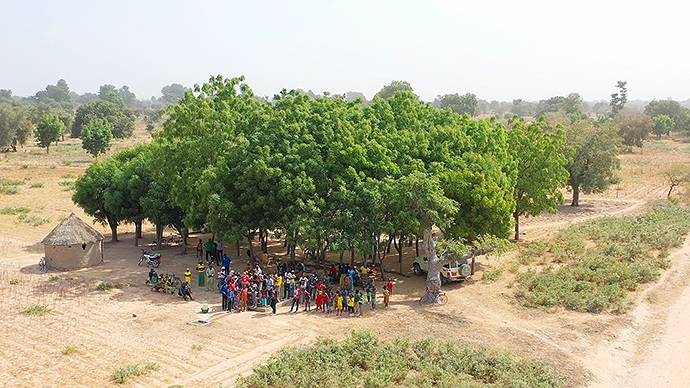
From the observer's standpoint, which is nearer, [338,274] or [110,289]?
[110,289]

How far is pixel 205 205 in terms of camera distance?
942 inches

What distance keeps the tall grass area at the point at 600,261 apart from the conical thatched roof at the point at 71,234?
21256 millimetres

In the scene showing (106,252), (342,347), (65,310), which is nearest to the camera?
(342,347)

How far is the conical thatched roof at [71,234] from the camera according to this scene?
2516cm

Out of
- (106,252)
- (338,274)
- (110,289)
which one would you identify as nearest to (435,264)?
(338,274)

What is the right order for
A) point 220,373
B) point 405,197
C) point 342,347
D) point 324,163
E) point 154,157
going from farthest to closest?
point 154,157
point 324,163
point 405,197
point 342,347
point 220,373

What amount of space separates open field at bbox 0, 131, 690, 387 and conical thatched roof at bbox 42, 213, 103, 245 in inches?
61.3

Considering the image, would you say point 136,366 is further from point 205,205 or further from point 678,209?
point 678,209

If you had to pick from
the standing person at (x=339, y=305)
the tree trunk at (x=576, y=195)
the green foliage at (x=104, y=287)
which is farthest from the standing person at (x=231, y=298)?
the tree trunk at (x=576, y=195)

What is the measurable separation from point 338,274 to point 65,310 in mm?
11639

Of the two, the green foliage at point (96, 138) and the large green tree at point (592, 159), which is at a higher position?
the green foliage at point (96, 138)

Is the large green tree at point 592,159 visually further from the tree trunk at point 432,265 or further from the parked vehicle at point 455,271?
the tree trunk at point 432,265

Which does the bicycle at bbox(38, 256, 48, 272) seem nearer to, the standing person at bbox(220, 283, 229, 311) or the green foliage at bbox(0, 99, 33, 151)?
the standing person at bbox(220, 283, 229, 311)

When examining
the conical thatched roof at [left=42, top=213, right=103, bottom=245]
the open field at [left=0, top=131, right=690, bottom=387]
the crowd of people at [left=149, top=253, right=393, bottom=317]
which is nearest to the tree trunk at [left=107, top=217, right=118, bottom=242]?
the open field at [left=0, top=131, right=690, bottom=387]
